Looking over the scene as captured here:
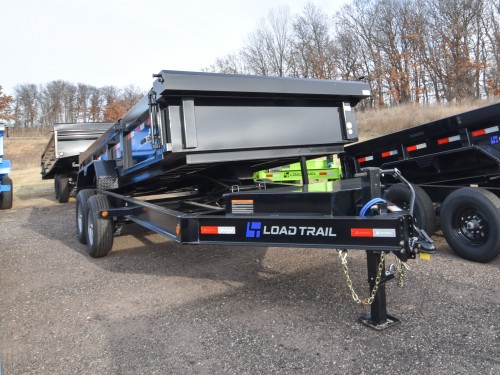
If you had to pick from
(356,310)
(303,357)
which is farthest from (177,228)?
(356,310)

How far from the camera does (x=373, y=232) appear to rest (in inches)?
94.3

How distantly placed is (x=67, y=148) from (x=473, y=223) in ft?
33.0

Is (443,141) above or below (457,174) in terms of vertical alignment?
above

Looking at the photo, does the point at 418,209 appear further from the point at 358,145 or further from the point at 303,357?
the point at 303,357

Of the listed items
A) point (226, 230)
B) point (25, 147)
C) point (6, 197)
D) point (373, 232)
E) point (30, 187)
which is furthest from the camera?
point (25, 147)

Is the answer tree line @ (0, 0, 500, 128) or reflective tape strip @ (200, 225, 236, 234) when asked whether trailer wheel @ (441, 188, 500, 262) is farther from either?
tree line @ (0, 0, 500, 128)

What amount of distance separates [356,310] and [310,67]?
119 ft

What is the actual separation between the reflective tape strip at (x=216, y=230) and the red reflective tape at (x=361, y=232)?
882mm

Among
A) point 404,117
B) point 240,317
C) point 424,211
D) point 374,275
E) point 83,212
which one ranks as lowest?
point 240,317

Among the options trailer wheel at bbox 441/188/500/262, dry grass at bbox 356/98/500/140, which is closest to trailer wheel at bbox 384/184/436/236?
trailer wheel at bbox 441/188/500/262

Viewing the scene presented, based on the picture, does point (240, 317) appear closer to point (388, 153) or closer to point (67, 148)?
point (388, 153)

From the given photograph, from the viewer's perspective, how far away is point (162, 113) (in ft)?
10.6

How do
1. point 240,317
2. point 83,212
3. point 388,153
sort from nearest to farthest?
1. point 240,317
2. point 83,212
3. point 388,153

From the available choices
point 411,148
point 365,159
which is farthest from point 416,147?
point 365,159
